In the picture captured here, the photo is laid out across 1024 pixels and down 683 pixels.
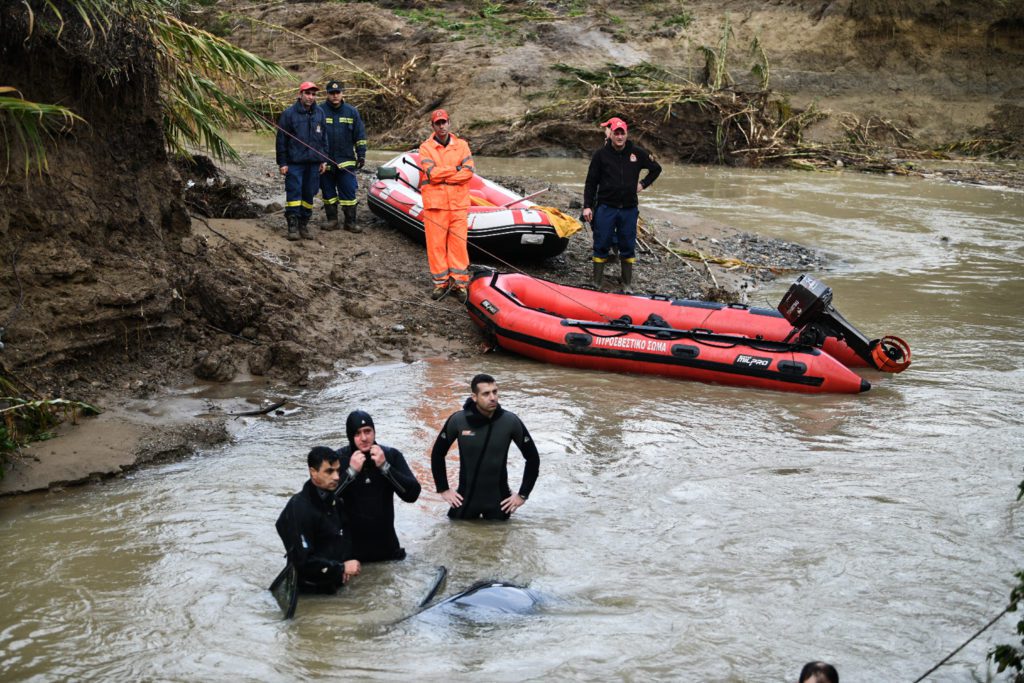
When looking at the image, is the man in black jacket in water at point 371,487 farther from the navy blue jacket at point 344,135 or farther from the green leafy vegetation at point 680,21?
the green leafy vegetation at point 680,21

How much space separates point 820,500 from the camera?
781 centimetres

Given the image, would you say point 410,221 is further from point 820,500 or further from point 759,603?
point 759,603

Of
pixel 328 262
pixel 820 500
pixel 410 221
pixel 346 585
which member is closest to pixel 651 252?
pixel 410 221

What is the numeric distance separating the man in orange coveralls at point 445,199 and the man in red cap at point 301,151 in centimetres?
131

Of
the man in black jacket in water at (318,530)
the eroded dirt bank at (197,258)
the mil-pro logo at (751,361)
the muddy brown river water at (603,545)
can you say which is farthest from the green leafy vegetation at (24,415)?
the mil-pro logo at (751,361)

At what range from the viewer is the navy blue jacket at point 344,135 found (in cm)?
1238

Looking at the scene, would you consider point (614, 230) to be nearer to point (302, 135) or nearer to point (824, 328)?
point (824, 328)

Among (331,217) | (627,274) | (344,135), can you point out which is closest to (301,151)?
(344,135)

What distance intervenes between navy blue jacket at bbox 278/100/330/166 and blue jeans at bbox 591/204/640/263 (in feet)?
10.4

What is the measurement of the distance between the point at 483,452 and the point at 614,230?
6.05 metres

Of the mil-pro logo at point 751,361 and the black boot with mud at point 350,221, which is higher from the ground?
the black boot with mud at point 350,221

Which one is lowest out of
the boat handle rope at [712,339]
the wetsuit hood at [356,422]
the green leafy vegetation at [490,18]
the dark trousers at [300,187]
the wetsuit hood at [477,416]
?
the boat handle rope at [712,339]

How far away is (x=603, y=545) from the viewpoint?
279 inches

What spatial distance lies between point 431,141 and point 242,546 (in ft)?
20.1
